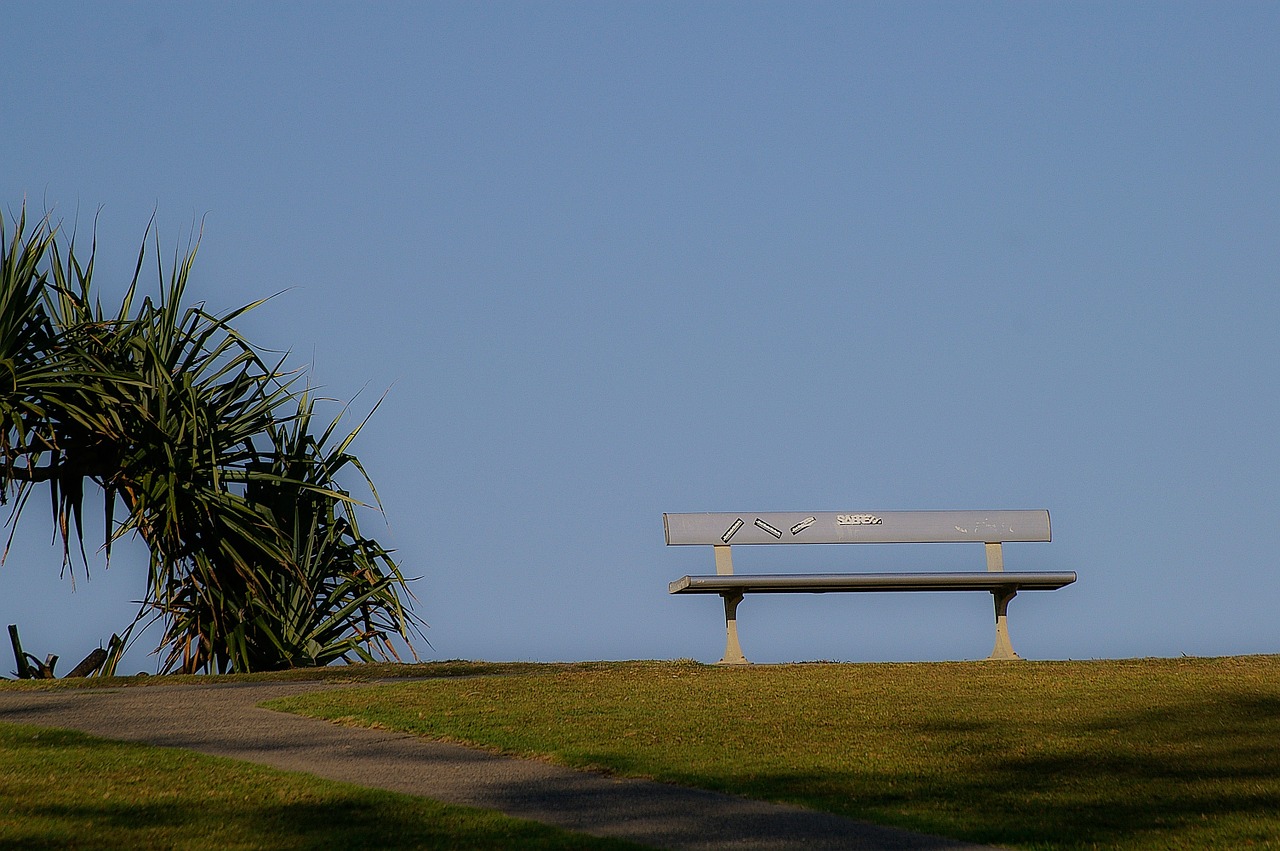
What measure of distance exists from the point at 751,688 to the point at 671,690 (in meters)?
0.50

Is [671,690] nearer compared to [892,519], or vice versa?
[671,690]

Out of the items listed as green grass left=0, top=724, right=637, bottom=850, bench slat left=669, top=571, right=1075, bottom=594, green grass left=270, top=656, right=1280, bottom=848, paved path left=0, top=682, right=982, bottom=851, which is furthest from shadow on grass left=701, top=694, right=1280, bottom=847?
bench slat left=669, top=571, right=1075, bottom=594

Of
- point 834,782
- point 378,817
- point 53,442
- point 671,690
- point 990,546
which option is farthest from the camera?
point 990,546

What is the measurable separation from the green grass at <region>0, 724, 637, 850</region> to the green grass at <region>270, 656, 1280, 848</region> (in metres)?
1.13

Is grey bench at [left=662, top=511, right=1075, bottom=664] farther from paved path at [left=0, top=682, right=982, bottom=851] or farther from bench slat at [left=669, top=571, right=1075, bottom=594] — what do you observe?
paved path at [left=0, top=682, right=982, bottom=851]

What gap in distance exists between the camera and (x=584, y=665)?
11.0m

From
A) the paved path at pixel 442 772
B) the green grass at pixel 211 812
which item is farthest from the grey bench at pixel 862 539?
the green grass at pixel 211 812

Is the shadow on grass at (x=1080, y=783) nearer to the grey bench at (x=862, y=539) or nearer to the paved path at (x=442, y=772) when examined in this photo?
the paved path at (x=442, y=772)

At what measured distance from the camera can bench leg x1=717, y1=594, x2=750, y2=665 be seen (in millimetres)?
11070

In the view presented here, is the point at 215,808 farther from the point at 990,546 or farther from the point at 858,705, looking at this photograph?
the point at 990,546

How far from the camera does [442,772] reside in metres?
6.13

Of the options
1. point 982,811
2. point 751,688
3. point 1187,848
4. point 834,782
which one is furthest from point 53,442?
point 1187,848

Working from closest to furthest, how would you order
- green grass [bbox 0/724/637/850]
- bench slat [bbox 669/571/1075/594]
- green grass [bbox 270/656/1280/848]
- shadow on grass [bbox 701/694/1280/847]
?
green grass [bbox 0/724/637/850] → shadow on grass [bbox 701/694/1280/847] → green grass [bbox 270/656/1280/848] → bench slat [bbox 669/571/1075/594]

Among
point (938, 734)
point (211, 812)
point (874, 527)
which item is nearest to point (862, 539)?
point (874, 527)
